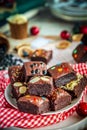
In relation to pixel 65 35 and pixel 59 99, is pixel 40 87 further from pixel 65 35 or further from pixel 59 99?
pixel 65 35

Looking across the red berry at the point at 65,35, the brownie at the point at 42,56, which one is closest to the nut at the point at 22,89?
the brownie at the point at 42,56

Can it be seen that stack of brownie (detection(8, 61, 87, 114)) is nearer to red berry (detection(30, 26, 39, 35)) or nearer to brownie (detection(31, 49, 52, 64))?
brownie (detection(31, 49, 52, 64))

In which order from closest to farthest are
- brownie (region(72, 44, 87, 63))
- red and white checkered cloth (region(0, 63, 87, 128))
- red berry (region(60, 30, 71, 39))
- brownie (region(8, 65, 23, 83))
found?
red and white checkered cloth (region(0, 63, 87, 128)) → brownie (region(8, 65, 23, 83)) → brownie (region(72, 44, 87, 63)) → red berry (region(60, 30, 71, 39))

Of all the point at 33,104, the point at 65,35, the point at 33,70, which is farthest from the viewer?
the point at 65,35

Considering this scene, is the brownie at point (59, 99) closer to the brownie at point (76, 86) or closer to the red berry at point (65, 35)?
the brownie at point (76, 86)

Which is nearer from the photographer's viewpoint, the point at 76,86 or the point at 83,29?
→ the point at 76,86

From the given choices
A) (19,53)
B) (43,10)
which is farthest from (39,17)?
(19,53)

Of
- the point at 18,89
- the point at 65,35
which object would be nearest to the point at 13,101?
the point at 18,89

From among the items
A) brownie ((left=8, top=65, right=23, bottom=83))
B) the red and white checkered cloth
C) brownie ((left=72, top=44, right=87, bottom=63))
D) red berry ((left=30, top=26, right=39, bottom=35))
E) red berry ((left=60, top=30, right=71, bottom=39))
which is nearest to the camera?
the red and white checkered cloth

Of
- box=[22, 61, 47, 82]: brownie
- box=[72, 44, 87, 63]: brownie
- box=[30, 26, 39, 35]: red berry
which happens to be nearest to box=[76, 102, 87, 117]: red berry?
box=[22, 61, 47, 82]: brownie
